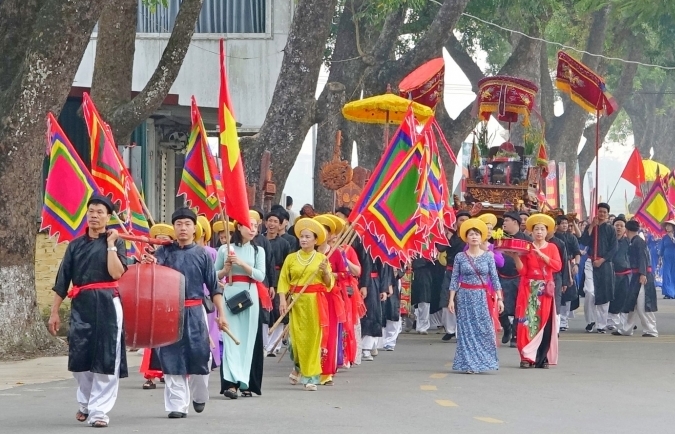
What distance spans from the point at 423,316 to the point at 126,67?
19.3ft

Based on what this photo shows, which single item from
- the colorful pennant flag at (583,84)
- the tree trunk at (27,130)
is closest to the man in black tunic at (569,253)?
the colorful pennant flag at (583,84)

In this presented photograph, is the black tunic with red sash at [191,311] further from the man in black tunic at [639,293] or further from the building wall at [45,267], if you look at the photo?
the man in black tunic at [639,293]

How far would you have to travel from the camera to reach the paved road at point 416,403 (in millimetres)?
10531

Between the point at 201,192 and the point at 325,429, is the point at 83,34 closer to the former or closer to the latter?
the point at 201,192

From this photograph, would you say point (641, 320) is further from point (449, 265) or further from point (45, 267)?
point (45, 267)

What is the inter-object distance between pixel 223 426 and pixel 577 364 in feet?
21.3

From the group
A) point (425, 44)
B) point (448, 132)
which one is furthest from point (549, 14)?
point (425, 44)

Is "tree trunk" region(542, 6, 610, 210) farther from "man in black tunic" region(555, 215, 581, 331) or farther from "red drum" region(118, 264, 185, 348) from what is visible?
"red drum" region(118, 264, 185, 348)

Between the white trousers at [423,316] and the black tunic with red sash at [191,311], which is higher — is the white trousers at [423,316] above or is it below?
below

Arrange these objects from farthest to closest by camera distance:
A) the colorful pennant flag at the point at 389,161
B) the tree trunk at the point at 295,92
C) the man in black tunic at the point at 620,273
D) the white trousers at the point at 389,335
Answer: the man in black tunic at the point at 620,273
the tree trunk at the point at 295,92
the white trousers at the point at 389,335
the colorful pennant flag at the point at 389,161

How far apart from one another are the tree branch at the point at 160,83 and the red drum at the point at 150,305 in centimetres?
725

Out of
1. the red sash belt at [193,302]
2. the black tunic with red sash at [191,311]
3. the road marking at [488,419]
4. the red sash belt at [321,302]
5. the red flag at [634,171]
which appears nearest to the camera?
the road marking at [488,419]

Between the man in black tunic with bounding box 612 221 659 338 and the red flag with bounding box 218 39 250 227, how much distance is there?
1022 centimetres

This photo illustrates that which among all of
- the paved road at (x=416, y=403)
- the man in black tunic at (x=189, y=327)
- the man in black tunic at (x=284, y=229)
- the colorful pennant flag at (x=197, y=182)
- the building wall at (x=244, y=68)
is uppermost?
the building wall at (x=244, y=68)
